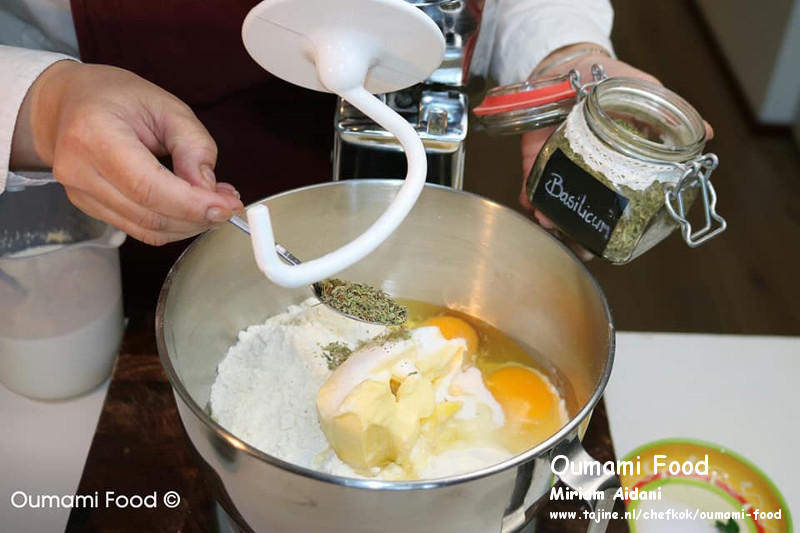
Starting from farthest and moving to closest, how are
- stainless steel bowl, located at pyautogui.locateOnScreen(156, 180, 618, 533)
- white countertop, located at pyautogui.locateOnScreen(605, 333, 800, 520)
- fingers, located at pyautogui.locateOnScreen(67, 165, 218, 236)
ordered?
white countertop, located at pyautogui.locateOnScreen(605, 333, 800, 520) < fingers, located at pyautogui.locateOnScreen(67, 165, 218, 236) < stainless steel bowl, located at pyautogui.locateOnScreen(156, 180, 618, 533)

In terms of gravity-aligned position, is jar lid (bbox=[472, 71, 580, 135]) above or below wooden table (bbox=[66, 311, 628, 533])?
above

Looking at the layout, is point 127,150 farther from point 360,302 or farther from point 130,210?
point 360,302

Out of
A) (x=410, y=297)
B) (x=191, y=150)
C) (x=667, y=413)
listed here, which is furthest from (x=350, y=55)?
(x=667, y=413)

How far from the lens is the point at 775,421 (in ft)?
2.91

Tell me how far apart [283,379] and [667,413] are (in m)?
0.46

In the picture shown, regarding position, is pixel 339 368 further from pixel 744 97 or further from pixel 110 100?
pixel 744 97

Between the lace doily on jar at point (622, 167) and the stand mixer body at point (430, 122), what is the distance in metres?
0.13

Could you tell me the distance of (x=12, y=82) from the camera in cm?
69

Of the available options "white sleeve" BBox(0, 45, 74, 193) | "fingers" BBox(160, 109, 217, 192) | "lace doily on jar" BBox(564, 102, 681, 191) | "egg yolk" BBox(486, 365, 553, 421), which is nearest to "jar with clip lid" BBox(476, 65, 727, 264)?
"lace doily on jar" BBox(564, 102, 681, 191)

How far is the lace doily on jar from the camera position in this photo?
675 millimetres

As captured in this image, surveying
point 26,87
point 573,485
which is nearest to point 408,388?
point 573,485

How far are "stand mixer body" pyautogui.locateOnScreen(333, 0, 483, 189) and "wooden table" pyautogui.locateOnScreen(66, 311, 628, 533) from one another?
32 cm

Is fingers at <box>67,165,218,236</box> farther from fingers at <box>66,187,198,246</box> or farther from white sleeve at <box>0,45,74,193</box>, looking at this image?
white sleeve at <box>0,45,74,193</box>

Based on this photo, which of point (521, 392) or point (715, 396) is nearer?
point (521, 392)
